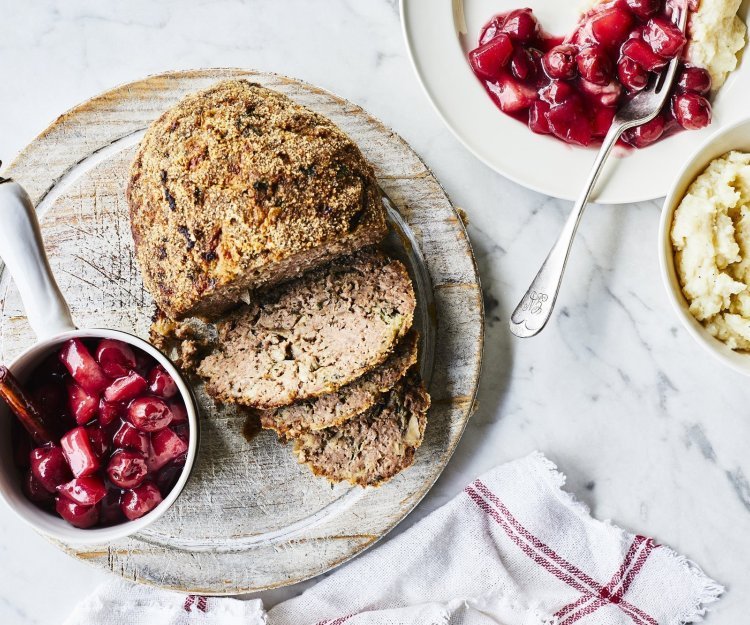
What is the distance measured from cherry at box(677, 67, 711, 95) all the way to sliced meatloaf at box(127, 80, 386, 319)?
1.39m

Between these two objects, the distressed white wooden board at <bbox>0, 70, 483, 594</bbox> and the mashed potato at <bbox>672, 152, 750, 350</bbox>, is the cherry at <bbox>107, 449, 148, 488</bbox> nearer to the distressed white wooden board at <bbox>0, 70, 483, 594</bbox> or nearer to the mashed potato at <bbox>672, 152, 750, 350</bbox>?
the distressed white wooden board at <bbox>0, 70, 483, 594</bbox>

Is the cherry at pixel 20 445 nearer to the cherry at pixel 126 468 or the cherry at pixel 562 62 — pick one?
the cherry at pixel 126 468

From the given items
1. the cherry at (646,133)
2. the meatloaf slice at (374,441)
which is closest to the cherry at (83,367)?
the meatloaf slice at (374,441)

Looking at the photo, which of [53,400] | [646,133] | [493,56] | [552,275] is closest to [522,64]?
[493,56]

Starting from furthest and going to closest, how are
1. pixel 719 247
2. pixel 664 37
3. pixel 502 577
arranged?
pixel 502 577 → pixel 664 37 → pixel 719 247

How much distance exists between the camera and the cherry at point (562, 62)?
305 centimetres

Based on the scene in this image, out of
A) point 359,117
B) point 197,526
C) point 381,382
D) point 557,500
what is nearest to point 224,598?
point 197,526

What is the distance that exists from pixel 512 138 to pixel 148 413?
1.84 m

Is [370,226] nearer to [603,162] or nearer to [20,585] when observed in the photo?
[603,162]

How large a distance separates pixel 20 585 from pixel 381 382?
1.90 metres

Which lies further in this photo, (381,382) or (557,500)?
(557,500)

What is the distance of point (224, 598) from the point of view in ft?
10.5

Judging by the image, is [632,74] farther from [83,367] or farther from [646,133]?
[83,367]

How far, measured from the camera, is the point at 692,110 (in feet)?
9.93
